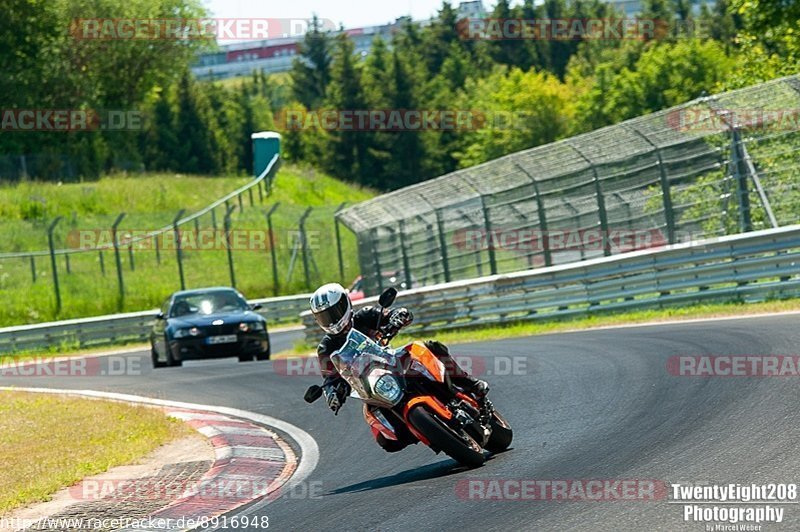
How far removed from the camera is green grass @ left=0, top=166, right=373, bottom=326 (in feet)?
119

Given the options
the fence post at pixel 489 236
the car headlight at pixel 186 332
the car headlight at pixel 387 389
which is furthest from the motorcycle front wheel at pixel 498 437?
the fence post at pixel 489 236

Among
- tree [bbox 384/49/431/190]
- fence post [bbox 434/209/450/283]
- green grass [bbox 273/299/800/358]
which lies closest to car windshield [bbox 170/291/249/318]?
green grass [bbox 273/299/800/358]

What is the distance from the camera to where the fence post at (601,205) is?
2233cm

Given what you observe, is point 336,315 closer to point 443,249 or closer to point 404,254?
point 443,249

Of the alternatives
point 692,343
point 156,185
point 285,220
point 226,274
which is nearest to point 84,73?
point 156,185

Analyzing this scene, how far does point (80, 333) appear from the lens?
32.0 m

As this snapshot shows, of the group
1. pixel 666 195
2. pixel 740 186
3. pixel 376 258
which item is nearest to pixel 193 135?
pixel 376 258

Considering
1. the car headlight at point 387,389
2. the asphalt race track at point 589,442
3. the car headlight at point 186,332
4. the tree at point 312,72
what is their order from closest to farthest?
1. the asphalt race track at point 589,442
2. the car headlight at point 387,389
3. the car headlight at point 186,332
4. the tree at point 312,72

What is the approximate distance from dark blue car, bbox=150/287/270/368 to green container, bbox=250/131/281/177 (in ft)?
138

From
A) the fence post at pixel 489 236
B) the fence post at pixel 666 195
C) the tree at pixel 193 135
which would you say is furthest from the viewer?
the tree at pixel 193 135

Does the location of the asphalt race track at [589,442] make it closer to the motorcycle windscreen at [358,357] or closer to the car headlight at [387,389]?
the car headlight at [387,389]

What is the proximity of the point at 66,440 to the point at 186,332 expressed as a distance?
880 cm

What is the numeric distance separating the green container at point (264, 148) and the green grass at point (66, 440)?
1894 inches

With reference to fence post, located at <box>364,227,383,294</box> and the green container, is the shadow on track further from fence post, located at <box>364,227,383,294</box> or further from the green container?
the green container
